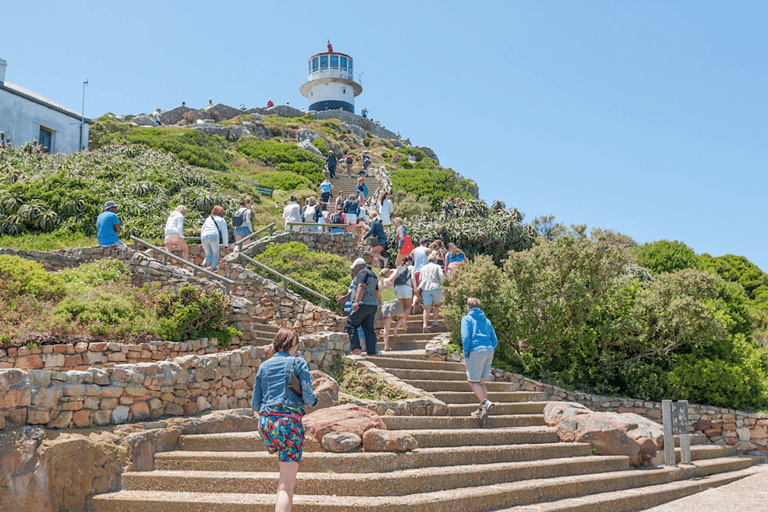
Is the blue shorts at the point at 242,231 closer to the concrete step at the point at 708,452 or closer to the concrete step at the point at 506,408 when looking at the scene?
the concrete step at the point at 506,408

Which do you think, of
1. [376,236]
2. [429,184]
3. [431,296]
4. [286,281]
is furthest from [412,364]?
[429,184]

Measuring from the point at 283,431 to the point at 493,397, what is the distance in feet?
18.2

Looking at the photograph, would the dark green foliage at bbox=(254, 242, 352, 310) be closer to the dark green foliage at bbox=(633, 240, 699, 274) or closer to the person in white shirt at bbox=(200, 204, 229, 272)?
the person in white shirt at bbox=(200, 204, 229, 272)

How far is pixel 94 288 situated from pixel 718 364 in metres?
10.9

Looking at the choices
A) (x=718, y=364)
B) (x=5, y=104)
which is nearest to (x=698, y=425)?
(x=718, y=364)

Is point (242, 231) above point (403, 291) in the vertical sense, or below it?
above

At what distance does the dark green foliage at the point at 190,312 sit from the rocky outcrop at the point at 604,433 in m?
5.20

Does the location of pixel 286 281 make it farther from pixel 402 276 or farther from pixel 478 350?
pixel 478 350

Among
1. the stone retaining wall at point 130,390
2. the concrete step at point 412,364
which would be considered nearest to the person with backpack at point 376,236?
the concrete step at point 412,364

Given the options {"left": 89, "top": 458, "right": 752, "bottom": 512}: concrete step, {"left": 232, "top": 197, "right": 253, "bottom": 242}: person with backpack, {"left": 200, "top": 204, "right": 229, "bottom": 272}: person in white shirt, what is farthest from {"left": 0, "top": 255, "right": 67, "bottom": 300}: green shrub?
{"left": 232, "top": 197, "right": 253, "bottom": 242}: person with backpack

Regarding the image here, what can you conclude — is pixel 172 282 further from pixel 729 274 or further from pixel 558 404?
pixel 729 274

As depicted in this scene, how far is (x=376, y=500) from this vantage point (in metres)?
5.54

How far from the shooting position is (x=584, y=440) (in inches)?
339

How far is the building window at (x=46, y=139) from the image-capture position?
88.8 feet
